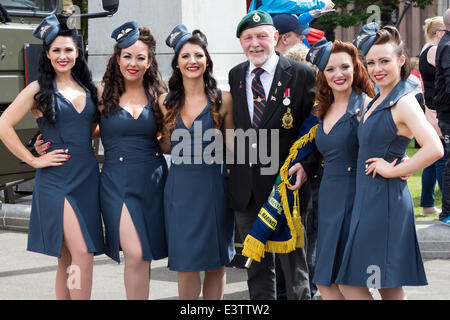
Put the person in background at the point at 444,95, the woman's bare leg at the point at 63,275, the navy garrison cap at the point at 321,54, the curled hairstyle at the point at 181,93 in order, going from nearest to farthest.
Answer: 1. the navy garrison cap at the point at 321,54
2. the curled hairstyle at the point at 181,93
3. the woman's bare leg at the point at 63,275
4. the person in background at the point at 444,95

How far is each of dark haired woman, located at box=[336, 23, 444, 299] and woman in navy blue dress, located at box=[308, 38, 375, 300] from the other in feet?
0.34

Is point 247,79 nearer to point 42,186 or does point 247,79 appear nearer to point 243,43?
point 243,43

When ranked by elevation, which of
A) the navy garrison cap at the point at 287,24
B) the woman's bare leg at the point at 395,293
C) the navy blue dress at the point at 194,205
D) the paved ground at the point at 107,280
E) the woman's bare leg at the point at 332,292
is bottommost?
the paved ground at the point at 107,280

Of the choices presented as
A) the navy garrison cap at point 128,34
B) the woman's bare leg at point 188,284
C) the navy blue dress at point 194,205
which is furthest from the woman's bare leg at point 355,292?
the navy garrison cap at point 128,34

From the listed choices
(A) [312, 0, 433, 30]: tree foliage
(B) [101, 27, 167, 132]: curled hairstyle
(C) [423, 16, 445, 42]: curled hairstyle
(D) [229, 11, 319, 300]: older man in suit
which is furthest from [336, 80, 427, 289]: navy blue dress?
(A) [312, 0, 433, 30]: tree foliage

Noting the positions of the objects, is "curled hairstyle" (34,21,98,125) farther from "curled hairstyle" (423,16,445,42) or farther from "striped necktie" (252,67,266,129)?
"curled hairstyle" (423,16,445,42)

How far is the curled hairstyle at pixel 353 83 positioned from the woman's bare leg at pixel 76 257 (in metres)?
1.62

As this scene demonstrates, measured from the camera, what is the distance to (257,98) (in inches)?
186

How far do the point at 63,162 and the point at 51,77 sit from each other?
55 cm

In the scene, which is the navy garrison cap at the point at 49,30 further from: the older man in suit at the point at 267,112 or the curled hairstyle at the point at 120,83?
the older man in suit at the point at 267,112

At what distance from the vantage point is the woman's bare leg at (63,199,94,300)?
189 inches

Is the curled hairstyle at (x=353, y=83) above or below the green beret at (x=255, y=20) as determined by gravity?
below

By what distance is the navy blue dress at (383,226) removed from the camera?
13.2 ft
